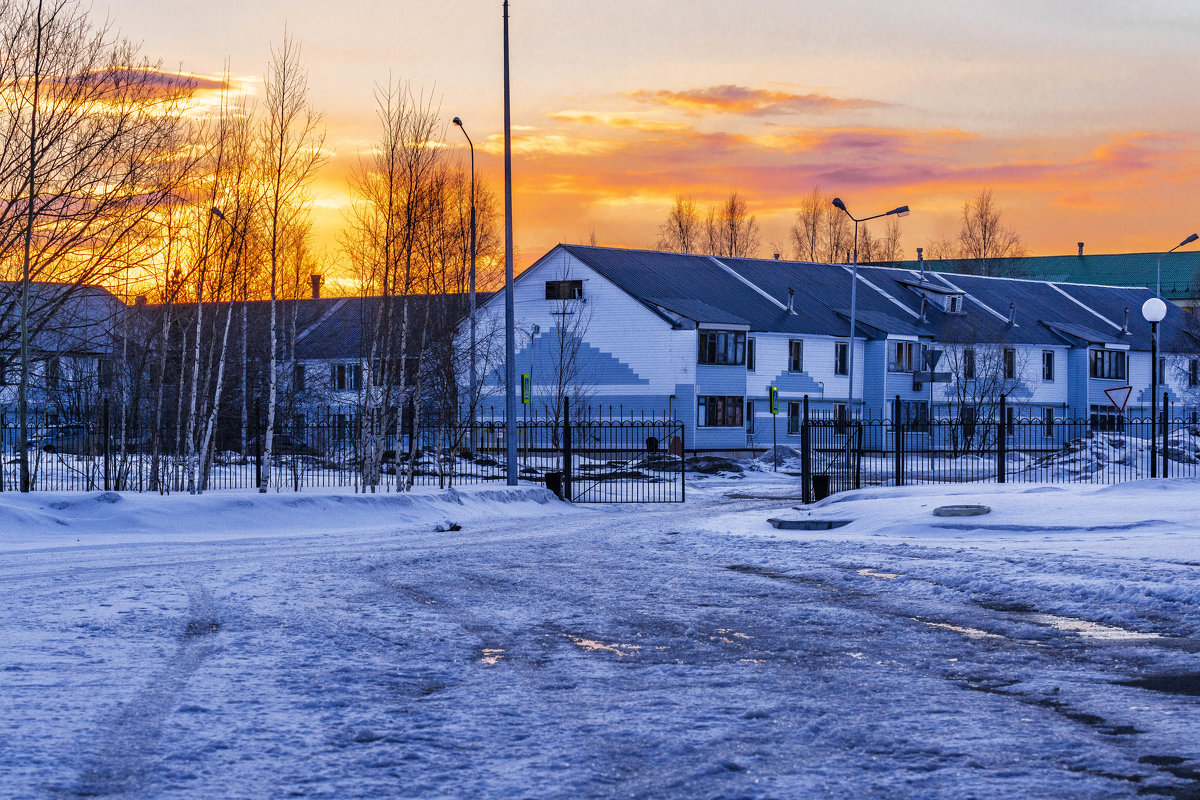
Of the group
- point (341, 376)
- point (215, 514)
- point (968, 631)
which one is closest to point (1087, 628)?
point (968, 631)

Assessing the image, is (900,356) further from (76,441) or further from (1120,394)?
(76,441)

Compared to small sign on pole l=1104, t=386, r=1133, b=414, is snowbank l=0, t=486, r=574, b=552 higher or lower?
lower

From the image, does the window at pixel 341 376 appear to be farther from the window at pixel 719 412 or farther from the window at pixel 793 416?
the window at pixel 793 416

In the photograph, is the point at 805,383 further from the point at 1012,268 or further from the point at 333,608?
the point at 1012,268

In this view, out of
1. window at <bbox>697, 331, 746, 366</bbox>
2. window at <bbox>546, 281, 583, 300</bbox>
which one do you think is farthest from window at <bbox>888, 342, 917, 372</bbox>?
window at <bbox>546, 281, 583, 300</bbox>

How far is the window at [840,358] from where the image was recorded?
203 feet

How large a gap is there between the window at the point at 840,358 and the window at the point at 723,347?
291 inches

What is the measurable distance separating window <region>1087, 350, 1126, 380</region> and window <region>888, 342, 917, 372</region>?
14.2 metres

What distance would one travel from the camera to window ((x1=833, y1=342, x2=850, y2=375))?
61.8 m

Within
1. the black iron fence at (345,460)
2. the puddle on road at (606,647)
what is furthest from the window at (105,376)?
the puddle on road at (606,647)

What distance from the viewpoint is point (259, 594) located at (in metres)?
12.1

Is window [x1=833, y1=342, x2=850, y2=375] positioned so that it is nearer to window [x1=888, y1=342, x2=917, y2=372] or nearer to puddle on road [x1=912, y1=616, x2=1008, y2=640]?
window [x1=888, y1=342, x2=917, y2=372]

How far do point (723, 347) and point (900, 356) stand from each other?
12890mm

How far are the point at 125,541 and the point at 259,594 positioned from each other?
24.0 ft
